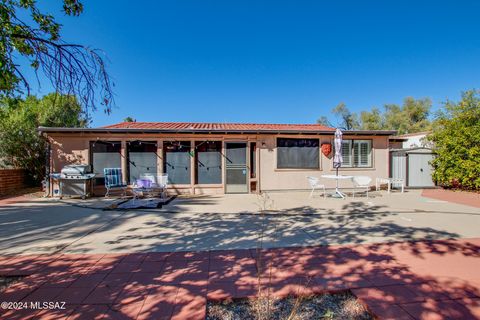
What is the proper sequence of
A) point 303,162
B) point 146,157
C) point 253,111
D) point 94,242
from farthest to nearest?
1. point 253,111
2. point 303,162
3. point 146,157
4. point 94,242

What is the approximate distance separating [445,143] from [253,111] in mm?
13917

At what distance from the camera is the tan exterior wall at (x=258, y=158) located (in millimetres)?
9742

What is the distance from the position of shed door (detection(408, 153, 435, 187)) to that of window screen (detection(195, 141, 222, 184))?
9.64m

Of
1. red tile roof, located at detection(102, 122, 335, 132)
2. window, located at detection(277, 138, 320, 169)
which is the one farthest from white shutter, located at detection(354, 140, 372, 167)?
window, located at detection(277, 138, 320, 169)

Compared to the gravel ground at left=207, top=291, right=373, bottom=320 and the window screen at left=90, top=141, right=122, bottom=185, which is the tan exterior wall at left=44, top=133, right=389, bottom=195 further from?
the gravel ground at left=207, top=291, right=373, bottom=320

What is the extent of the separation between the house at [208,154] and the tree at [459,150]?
9.97ft

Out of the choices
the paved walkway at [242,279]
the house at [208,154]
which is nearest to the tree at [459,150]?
the house at [208,154]

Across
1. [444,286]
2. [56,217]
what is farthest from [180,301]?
[56,217]

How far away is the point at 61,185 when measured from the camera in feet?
29.5

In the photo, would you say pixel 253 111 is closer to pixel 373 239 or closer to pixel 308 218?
pixel 308 218

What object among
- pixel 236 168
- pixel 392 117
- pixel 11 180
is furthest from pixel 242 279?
pixel 392 117

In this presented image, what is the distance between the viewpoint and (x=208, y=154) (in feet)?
34.0

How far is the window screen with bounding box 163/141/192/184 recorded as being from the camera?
33.5 feet

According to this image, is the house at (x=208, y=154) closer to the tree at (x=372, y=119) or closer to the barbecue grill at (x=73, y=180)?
the barbecue grill at (x=73, y=180)
